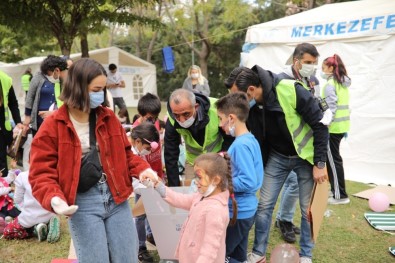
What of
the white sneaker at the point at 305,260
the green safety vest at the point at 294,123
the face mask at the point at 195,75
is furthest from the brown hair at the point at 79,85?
the face mask at the point at 195,75

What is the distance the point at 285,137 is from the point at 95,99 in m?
1.62

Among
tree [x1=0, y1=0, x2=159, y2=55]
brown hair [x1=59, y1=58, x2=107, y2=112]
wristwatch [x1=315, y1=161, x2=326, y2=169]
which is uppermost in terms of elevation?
tree [x1=0, y1=0, x2=159, y2=55]

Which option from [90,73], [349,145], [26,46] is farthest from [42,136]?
[26,46]

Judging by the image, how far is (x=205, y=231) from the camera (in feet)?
7.63

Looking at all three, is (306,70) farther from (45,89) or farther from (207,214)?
(45,89)

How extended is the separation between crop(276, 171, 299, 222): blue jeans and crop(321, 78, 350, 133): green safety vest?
146 centimetres

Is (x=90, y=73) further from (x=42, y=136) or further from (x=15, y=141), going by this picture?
(x=15, y=141)

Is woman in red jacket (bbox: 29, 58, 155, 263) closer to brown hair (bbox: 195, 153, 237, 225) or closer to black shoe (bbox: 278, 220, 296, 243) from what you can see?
brown hair (bbox: 195, 153, 237, 225)

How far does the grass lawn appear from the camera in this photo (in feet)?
12.1

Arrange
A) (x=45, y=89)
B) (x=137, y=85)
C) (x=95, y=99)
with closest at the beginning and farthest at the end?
(x=95, y=99) → (x=45, y=89) → (x=137, y=85)

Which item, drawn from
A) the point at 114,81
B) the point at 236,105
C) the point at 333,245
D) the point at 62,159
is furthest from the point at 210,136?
the point at 114,81

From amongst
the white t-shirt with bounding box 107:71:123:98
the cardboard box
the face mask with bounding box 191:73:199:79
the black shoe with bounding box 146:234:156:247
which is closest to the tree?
the white t-shirt with bounding box 107:71:123:98

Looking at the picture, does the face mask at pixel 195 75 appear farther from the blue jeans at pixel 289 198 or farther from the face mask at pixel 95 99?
the face mask at pixel 95 99

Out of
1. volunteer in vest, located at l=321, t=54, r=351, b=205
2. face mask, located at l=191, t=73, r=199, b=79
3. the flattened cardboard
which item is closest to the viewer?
the flattened cardboard
